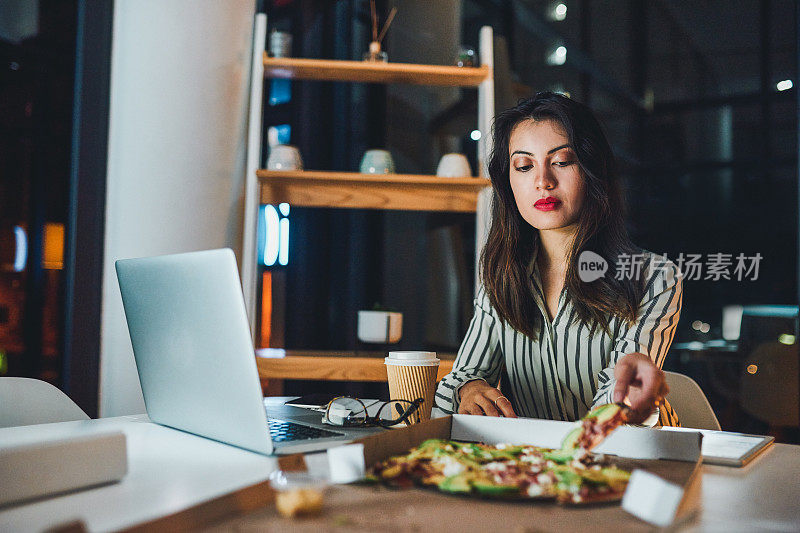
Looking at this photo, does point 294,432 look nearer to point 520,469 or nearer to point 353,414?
point 353,414

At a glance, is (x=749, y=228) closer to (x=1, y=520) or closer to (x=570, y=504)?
Result: (x=570, y=504)

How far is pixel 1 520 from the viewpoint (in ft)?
1.91

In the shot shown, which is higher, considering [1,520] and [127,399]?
[1,520]

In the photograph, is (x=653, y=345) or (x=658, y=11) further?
(x=658, y=11)

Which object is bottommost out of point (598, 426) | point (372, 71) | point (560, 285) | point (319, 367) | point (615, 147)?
point (319, 367)

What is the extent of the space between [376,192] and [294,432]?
1.67 meters

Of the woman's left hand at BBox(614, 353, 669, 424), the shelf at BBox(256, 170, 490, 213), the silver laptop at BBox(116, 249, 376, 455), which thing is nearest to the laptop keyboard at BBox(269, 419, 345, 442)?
the silver laptop at BBox(116, 249, 376, 455)

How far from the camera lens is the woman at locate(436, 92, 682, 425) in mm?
1347

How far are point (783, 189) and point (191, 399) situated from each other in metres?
2.80

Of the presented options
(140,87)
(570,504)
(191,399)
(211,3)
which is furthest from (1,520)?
(211,3)

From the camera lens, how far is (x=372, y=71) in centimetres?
246

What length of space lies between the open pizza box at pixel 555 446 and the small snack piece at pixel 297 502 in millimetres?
76

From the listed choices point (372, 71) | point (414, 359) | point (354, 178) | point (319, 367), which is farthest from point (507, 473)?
point (372, 71)

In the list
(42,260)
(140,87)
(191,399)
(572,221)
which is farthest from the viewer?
(140,87)
